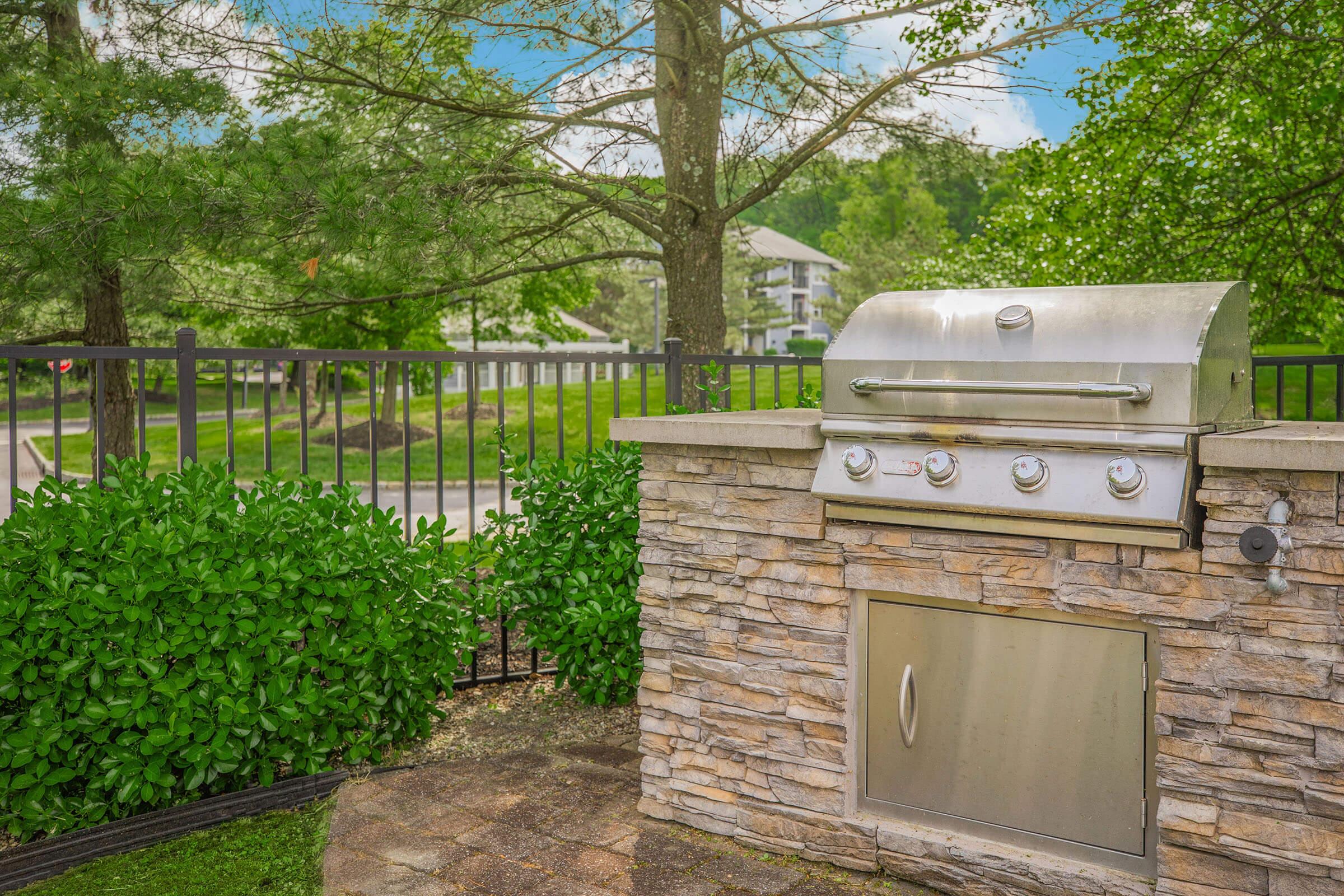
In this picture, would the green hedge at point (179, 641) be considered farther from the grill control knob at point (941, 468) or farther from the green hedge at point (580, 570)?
the grill control knob at point (941, 468)

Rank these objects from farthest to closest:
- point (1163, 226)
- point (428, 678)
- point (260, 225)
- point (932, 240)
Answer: point (932, 240), point (1163, 226), point (260, 225), point (428, 678)

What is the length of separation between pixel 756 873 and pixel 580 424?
57.1ft

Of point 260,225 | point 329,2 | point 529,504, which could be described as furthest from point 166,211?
point 529,504

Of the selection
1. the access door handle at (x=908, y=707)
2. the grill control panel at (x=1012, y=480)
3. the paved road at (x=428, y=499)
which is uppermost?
the grill control panel at (x=1012, y=480)

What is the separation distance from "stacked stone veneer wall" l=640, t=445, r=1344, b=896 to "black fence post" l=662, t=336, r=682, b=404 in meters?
1.53

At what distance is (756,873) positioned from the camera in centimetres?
264

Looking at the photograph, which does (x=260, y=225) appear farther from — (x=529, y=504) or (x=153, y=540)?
(x=153, y=540)

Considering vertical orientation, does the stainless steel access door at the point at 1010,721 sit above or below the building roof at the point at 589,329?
below

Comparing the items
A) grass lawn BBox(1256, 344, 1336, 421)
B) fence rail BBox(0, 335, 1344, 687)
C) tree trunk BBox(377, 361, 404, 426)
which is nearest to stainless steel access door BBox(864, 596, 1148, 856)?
fence rail BBox(0, 335, 1344, 687)

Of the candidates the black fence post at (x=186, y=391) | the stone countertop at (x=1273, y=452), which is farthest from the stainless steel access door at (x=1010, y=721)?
the black fence post at (x=186, y=391)

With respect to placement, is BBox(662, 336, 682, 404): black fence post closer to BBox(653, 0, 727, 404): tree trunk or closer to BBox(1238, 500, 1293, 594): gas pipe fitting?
BBox(653, 0, 727, 404): tree trunk

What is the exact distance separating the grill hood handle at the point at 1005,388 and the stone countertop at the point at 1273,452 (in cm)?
17

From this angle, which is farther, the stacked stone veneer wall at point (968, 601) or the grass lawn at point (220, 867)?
the grass lawn at point (220, 867)

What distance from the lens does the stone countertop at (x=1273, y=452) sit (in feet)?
6.55
